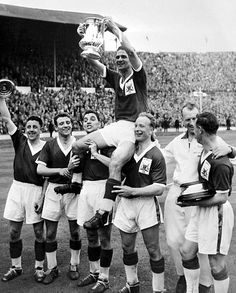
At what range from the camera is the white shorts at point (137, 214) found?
4441 millimetres

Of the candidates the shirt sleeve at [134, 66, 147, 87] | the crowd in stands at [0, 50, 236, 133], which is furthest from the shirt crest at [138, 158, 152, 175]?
the crowd in stands at [0, 50, 236, 133]

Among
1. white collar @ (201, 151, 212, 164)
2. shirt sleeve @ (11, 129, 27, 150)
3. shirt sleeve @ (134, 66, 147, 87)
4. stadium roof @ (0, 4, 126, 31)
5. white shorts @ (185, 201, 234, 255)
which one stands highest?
stadium roof @ (0, 4, 126, 31)

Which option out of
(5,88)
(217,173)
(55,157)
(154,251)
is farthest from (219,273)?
(5,88)

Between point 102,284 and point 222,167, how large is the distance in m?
2.12

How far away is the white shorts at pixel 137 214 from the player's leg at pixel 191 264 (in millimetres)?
435

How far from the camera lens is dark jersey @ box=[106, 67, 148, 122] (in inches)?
194

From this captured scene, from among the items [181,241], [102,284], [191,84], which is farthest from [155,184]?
[191,84]

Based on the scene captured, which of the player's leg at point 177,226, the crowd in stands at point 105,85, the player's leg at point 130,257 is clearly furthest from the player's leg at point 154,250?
the crowd in stands at point 105,85

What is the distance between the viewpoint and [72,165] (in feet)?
16.1

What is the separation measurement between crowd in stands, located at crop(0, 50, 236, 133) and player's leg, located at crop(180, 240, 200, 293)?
80.5 ft

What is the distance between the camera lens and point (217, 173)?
387cm

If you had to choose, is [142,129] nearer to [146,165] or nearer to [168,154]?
[146,165]

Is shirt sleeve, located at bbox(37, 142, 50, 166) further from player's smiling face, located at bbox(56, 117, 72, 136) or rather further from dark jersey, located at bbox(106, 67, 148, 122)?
dark jersey, located at bbox(106, 67, 148, 122)

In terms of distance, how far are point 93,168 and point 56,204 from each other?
69cm
